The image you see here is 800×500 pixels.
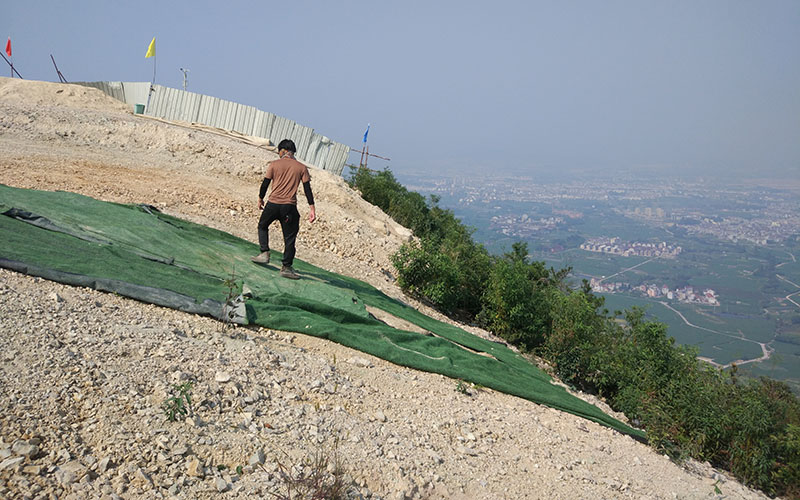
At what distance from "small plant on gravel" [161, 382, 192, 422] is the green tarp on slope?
1.56m

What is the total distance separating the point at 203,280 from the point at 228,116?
45.4 ft

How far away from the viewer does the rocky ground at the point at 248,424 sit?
3.13 metres

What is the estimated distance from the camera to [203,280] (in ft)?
19.8

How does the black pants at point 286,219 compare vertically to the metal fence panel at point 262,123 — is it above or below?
below

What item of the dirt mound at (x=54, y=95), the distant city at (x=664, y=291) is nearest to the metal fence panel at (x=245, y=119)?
the dirt mound at (x=54, y=95)

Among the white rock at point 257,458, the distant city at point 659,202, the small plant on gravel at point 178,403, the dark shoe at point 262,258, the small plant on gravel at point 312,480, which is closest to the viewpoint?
the small plant on gravel at point 312,480

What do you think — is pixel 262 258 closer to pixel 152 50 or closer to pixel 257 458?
pixel 257 458

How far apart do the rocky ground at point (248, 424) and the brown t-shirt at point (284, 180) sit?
5.94 feet

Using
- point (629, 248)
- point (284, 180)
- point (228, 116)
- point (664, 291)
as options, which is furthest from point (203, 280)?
point (629, 248)

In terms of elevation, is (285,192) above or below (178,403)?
above

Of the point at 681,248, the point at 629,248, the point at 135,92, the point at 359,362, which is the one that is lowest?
the point at 629,248

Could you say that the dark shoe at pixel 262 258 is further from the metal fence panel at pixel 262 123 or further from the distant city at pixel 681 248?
the metal fence panel at pixel 262 123

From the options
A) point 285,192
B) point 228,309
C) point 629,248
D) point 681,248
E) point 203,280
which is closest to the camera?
point 228,309

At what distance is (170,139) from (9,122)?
3256mm
